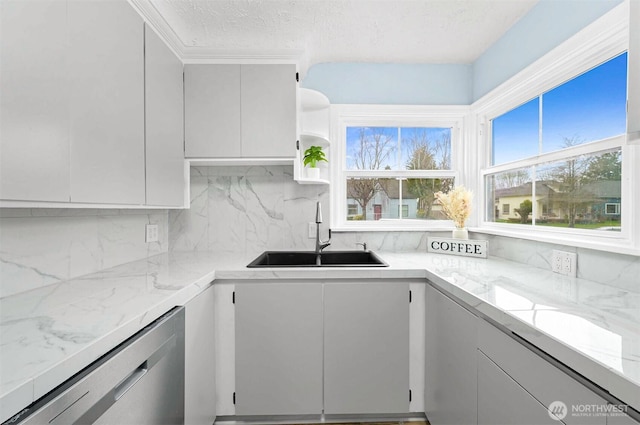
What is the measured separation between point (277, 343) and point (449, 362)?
2.90ft

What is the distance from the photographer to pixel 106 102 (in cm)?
119

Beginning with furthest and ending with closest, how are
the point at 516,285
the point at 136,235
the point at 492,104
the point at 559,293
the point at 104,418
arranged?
the point at 492,104 < the point at 136,235 < the point at 516,285 < the point at 559,293 < the point at 104,418

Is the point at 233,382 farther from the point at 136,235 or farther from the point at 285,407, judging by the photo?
the point at 136,235

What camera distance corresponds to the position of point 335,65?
7.63ft

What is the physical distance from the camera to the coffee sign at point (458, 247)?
1.93m

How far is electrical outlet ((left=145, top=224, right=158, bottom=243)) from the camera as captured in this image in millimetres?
1978

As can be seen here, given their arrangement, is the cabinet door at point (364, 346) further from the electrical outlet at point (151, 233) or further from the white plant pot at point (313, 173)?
the electrical outlet at point (151, 233)

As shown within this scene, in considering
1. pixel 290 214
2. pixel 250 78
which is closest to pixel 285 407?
pixel 290 214

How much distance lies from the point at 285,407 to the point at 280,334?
1.35 ft

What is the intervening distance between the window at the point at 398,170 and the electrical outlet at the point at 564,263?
976 mm

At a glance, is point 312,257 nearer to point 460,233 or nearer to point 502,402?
point 460,233

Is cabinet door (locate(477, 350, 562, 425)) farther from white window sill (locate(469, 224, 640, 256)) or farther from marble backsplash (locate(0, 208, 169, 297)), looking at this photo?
marble backsplash (locate(0, 208, 169, 297))

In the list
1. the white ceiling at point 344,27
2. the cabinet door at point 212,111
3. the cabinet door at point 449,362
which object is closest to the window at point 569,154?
the white ceiling at point 344,27

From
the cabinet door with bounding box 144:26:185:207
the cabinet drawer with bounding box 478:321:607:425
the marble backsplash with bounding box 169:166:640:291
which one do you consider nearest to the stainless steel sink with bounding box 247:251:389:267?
the marble backsplash with bounding box 169:166:640:291
